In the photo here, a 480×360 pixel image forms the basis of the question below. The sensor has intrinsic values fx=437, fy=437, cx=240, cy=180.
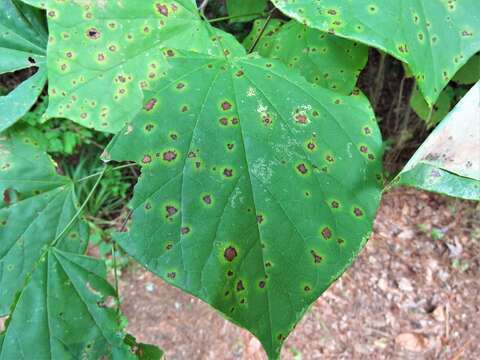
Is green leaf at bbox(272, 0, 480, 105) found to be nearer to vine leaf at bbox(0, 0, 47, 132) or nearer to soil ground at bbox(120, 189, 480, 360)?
vine leaf at bbox(0, 0, 47, 132)

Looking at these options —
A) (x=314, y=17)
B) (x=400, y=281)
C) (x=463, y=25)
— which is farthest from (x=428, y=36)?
(x=400, y=281)

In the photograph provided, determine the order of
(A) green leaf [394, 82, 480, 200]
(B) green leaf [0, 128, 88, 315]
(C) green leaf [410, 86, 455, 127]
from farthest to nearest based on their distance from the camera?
(C) green leaf [410, 86, 455, 127], (B) green leaf [0, 128, 88, 315], (A) green leaf [394, 82, 480, 200]

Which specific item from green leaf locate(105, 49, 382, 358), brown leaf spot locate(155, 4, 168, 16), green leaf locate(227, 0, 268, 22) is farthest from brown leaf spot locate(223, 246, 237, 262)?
green leaf locate(227, 0, 268, 22)

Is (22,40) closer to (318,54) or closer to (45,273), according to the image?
(45,273)

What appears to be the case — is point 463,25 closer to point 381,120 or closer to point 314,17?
point 314,17

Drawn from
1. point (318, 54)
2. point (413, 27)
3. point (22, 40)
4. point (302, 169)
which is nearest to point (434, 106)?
point (318, 54)

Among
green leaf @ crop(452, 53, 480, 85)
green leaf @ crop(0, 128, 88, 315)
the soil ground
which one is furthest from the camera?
the soil ground
